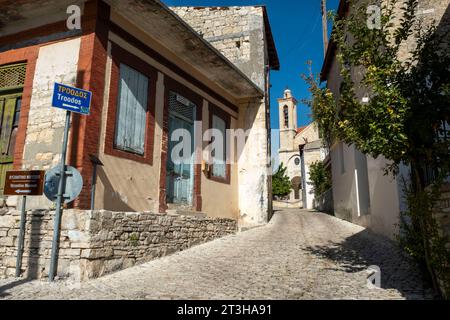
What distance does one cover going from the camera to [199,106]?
10.3 m

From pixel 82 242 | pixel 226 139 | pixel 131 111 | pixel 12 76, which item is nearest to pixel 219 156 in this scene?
pixel 226 139

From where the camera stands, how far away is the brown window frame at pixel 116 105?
6.88 meters

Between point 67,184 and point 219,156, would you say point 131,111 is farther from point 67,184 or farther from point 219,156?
point 219,156

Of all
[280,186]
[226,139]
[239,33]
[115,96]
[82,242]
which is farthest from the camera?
[280,186]

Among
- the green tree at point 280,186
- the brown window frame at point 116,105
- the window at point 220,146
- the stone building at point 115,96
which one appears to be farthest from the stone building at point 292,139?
the brown window frame at point 116,105

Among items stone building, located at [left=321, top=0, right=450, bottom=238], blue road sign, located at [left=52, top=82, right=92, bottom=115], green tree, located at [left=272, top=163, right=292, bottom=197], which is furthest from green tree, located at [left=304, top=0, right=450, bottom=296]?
green tree, located at [left=272, top=163, right=292, bottom=197]

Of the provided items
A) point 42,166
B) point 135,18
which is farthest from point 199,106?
point 42,166

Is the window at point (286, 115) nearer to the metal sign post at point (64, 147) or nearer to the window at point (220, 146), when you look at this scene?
the window at point (220, 146)

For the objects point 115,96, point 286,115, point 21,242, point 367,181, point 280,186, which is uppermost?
point 286,115

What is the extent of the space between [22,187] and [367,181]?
10079 mm

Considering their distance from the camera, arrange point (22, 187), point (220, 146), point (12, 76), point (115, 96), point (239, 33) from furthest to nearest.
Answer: point (239, 33) → point (220, 146) → point (12, 76) → point (115, 96) → point (22, 187)

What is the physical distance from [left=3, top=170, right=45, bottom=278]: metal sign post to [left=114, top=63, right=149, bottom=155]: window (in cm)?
185

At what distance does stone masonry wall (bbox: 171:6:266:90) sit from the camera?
13422mm

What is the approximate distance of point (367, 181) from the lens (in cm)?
1163
